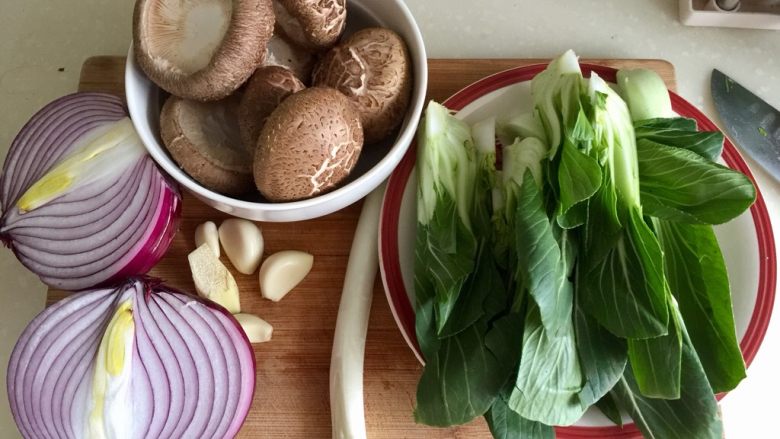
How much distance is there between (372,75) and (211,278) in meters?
0.31

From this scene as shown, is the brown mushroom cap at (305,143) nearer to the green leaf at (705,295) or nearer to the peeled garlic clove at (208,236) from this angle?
the peeled garlic clove at (208,236)

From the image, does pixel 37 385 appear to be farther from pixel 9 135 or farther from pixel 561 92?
pixel 561 92

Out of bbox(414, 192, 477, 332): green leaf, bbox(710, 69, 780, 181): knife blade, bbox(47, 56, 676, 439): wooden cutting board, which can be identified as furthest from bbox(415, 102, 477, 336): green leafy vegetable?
bbox(710, 69, 780, 181): knife blade

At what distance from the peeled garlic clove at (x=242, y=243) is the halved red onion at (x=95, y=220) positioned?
0.07 m

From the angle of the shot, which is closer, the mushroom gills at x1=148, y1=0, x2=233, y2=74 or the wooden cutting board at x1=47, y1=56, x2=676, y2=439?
the mushroom gills at x1=148, y1=0, x2=233, y2=74

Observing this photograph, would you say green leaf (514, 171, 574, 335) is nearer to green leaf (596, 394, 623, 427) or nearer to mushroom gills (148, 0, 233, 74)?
green leaf (596, 394, 623, 427)

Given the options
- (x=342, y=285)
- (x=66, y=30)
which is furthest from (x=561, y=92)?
(x=66, y=30)

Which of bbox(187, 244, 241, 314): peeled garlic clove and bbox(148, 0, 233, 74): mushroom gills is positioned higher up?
bbox(148, 0, 233, 74): mushroom gills

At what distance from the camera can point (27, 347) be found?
73 cm

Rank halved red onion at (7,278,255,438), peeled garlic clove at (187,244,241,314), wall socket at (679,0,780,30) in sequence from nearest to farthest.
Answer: halved red onion at (7,278,255,438) < peeled garlic clove at (187,244,241,314) < wall socket at (679,0,780,30)

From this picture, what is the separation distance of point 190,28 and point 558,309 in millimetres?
467

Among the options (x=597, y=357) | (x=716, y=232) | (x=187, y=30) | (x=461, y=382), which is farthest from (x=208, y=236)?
(x=716, y=232)

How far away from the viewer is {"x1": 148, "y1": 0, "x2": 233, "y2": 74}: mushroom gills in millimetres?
696

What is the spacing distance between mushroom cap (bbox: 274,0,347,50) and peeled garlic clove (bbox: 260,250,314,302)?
0.83 ft
